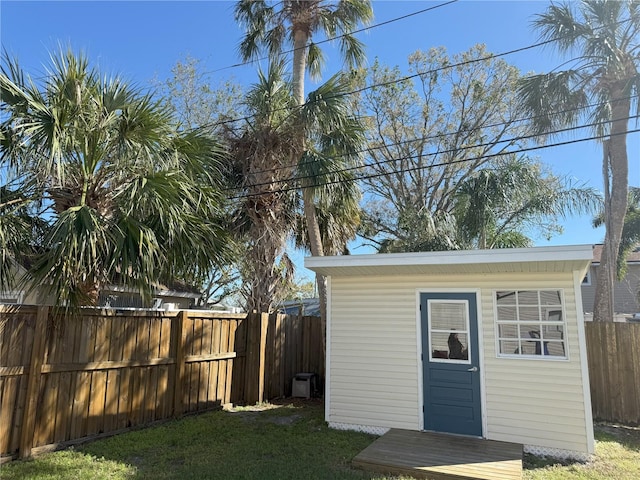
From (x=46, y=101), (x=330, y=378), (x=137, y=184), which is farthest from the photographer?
(x=330, y=378)

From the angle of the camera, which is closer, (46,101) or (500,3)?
(46,101)

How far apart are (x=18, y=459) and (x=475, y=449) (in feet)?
17.5

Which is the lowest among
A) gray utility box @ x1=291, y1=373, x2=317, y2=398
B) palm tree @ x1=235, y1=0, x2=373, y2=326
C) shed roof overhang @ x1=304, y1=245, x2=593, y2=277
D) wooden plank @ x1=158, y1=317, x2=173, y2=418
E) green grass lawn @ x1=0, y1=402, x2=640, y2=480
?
green grass lawn @ x1=0, y1=402, x2=640, y2=480

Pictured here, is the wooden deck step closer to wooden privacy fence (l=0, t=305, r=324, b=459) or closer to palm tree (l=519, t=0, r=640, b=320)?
wooden privacy fence (l=0, t=305, r=324, b=459)

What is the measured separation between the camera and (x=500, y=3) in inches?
355

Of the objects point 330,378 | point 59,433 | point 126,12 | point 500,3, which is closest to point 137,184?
point 59,433

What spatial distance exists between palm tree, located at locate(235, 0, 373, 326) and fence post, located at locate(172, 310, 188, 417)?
6.45 m

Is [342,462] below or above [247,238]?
below

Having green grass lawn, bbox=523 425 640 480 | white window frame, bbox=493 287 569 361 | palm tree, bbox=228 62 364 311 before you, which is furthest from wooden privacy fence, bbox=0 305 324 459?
green grass lawn, bbox=523 425 640 480

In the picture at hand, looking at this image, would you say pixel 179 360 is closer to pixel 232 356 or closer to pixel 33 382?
pixel 232 356

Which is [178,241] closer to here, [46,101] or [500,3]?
[46,101]

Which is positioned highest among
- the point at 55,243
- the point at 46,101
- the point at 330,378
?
the point at 46,101

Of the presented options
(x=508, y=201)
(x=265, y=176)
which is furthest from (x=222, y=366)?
(x=508, y=201)

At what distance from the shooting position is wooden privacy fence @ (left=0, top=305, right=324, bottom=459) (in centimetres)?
495
